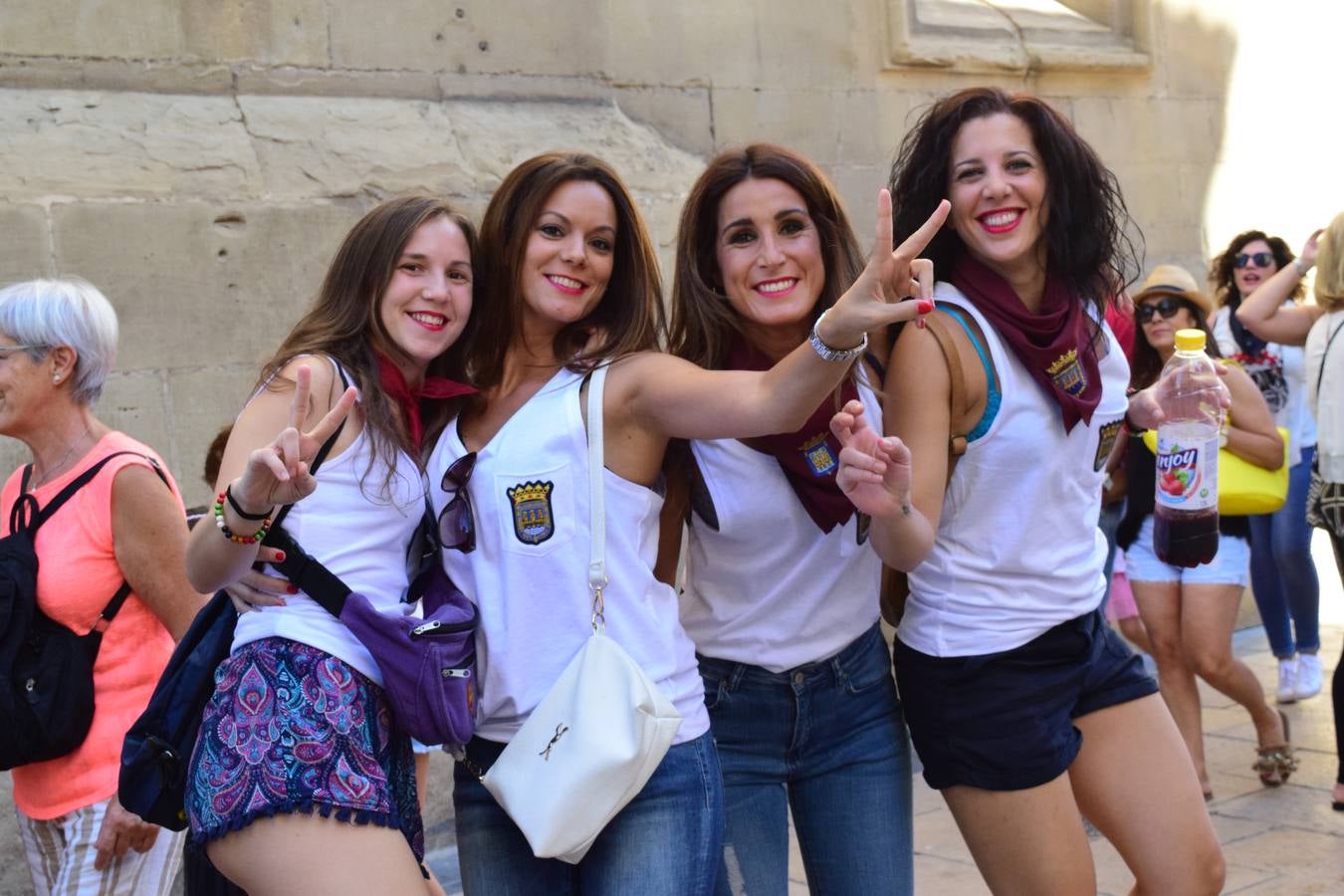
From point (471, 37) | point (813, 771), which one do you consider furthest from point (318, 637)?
point (471, 37)

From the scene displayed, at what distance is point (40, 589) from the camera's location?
3.17 m

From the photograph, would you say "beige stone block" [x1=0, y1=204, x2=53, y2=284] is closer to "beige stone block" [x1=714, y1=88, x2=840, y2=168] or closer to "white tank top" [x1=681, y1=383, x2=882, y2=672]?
"white tank top" [x1=681, y1=383, x2=882, y2=672]

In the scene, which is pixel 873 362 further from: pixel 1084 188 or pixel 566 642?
pixel 566 642

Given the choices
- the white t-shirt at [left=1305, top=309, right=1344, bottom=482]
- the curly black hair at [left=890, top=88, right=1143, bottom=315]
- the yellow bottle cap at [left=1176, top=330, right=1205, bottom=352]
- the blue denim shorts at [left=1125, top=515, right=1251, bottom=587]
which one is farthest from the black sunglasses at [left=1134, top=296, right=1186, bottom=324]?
the curly black hair at [left=890, top=88, right=1143, bottom=315]

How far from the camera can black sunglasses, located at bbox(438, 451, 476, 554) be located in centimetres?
262

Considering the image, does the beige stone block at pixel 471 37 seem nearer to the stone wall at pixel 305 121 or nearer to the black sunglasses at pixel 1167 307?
the stone wall at pixel 305 121

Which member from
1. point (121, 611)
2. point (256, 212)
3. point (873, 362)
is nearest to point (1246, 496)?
point (873, 362)

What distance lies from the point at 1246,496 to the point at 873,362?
3.04 meters

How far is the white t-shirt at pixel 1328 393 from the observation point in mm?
5137

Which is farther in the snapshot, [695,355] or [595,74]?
[595,74]

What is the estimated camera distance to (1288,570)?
6.89 m

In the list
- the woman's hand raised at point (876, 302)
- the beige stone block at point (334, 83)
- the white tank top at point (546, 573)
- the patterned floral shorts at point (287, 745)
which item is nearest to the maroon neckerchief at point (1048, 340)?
the woman's hand raised at point (876, 302)

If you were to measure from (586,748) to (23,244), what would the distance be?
9.46 ft

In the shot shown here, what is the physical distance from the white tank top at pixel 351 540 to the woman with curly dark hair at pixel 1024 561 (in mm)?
833
